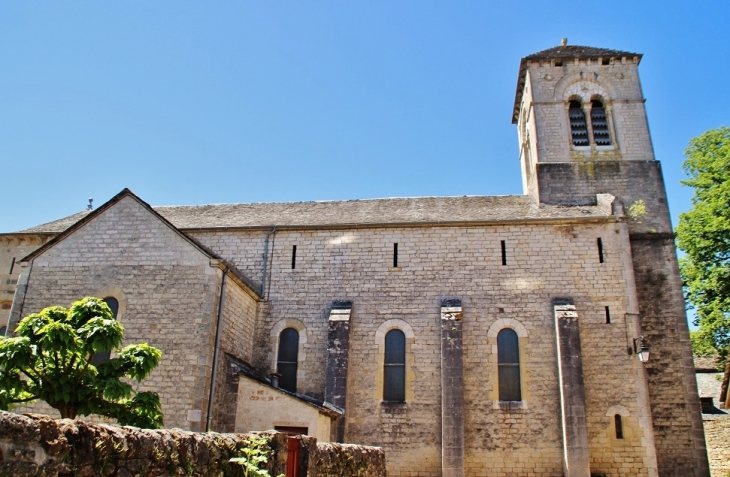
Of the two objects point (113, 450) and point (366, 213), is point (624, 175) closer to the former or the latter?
point (366, 213)

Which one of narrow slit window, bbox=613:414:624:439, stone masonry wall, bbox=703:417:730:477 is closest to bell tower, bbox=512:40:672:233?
narrow slit window, bbox=613:414:624:439

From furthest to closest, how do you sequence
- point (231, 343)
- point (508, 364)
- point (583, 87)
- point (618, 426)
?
point (583, 87), point (508, 364), point (231, 343), point (618, 426)

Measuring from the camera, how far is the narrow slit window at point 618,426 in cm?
1662

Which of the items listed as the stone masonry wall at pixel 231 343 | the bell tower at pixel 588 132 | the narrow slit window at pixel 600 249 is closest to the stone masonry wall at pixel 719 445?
the bell tower at pixel 588 132

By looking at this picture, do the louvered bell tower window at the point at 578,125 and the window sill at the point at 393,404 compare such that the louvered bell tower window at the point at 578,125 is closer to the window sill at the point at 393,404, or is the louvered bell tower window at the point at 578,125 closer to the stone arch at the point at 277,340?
the window sill at the point at 393,404

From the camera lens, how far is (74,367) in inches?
443

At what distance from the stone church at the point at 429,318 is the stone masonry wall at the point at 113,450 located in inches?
365

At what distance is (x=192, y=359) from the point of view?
49.9 ft

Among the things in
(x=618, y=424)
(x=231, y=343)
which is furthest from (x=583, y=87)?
(x=231, y=343)

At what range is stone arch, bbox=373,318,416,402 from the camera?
1766cm

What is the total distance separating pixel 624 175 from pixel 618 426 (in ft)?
29.7

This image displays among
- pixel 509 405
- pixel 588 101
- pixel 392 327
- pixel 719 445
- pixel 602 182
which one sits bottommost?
pixel 719 445

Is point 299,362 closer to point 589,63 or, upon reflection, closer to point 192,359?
point 192,359

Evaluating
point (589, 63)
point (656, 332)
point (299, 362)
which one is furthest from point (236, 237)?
point (589, 63)
